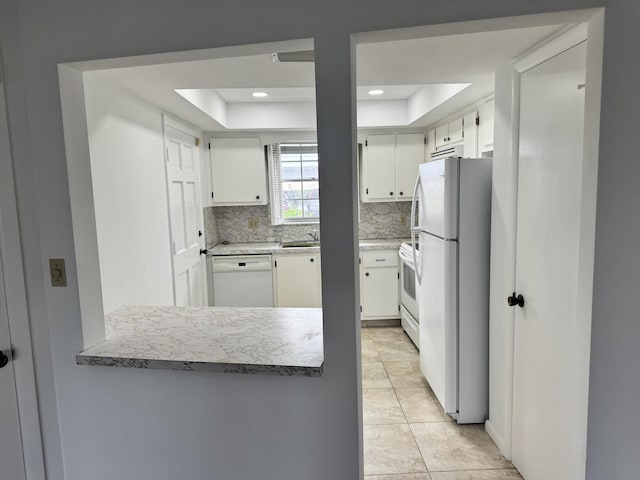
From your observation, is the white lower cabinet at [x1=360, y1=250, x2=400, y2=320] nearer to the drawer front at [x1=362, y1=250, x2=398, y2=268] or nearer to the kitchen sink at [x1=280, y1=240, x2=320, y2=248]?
the drawer front at [x1=362, y1=250, x2=398, y2=268]

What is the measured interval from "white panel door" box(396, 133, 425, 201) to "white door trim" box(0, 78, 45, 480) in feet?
11.4

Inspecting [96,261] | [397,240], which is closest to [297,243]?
[397,240]

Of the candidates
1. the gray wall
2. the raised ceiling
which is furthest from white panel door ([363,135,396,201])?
the gray wall

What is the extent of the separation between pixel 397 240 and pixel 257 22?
11.2 ft

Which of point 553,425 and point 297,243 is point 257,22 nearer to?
point 553,425

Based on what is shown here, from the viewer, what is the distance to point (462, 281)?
2283 millimetres

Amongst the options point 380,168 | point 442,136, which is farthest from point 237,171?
point 442,136

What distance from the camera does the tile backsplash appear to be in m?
4.49

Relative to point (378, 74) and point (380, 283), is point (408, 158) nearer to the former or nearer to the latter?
Result: point (380, 283)

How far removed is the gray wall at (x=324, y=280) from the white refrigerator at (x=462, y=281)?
3.59 feet

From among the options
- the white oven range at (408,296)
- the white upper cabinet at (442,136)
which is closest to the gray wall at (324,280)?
the white oven range at (408,296)

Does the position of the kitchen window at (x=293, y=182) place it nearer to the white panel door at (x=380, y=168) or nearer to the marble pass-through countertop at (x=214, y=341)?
the white panel door at (x=380, y=168)

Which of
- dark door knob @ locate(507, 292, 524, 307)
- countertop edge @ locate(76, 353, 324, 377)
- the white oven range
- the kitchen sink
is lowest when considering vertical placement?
the white oven range

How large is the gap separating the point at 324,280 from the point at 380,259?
2.83m
